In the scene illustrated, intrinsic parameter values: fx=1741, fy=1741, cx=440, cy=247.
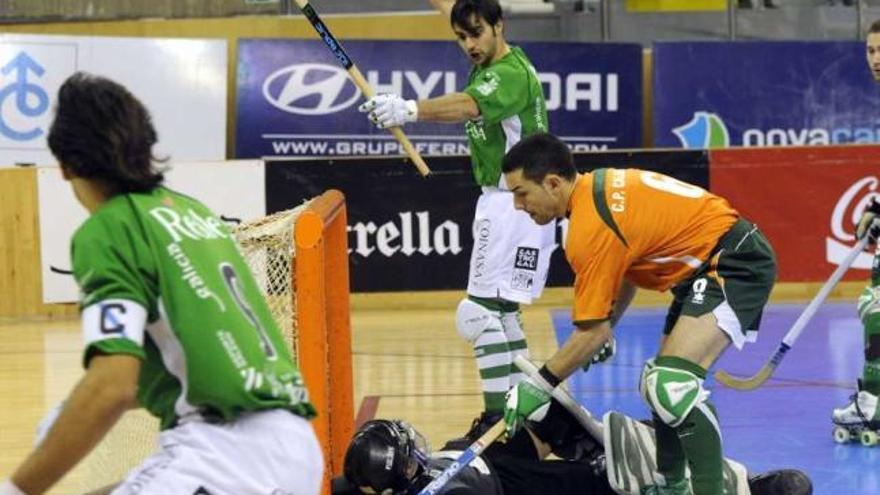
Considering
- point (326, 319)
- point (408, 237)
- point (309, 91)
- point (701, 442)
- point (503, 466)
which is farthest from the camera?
point (309, 91)

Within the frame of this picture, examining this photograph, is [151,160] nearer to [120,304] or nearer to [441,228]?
[120,304]

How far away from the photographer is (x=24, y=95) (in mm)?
14539

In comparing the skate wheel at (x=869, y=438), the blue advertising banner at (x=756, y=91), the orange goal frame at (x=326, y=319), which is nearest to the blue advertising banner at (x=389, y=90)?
the blue advertising banner at (x=756, y=91)

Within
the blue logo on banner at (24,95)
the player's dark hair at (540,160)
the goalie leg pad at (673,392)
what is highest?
the blue logo on banner at (24,95)

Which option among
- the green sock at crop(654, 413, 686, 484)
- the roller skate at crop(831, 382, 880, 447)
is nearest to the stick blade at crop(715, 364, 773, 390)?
the roller skate at crop(831, 382, 880, 447)

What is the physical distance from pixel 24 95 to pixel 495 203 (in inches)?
291

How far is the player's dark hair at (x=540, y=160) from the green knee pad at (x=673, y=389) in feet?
2.49

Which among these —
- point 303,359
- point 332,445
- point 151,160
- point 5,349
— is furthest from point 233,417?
point 5,349

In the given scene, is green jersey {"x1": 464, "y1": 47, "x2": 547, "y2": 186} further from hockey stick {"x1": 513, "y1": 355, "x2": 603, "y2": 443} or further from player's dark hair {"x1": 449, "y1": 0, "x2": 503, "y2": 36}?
hockey stick {"x1": 513, "y1": 355, "x2": 603, "y2": 443}

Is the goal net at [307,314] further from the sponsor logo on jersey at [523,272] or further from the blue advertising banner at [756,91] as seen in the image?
the blue advertising banner at [756,91]

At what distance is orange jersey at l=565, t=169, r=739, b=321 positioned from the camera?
6.05 m

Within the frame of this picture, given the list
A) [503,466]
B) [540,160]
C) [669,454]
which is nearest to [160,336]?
[540,160]

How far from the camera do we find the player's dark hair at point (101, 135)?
353 cm

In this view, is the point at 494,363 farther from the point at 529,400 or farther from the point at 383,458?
the point at 383,458
